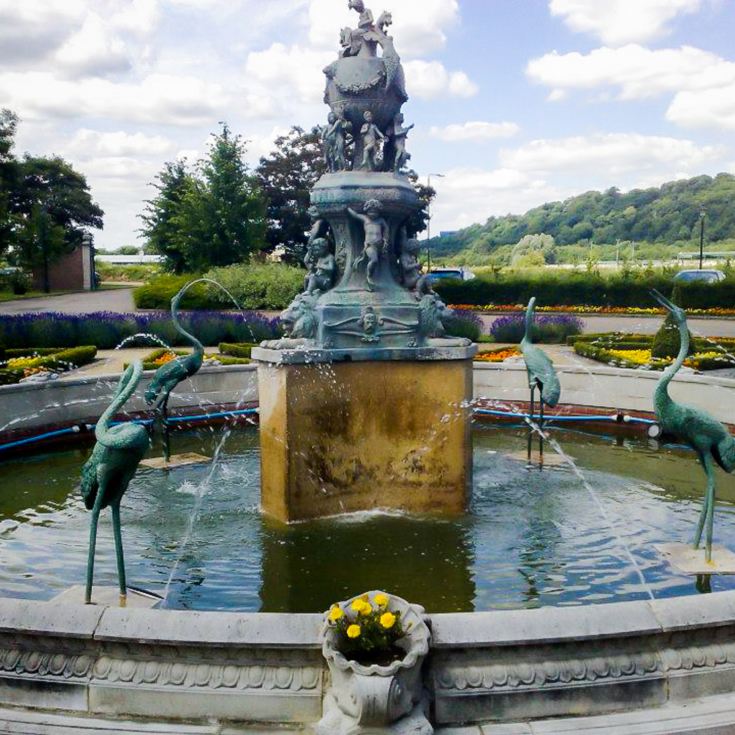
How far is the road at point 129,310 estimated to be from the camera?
3209 cm

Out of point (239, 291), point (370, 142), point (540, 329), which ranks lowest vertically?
point (540, 329)

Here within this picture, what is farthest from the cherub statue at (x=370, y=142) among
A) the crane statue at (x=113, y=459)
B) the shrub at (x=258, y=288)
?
the shrub at (x=258, y=288)

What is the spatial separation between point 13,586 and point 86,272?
53.4 m

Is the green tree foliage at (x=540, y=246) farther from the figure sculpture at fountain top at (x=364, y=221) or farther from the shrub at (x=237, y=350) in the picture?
the figure sculpture at fountain top at (x=364, y=221)

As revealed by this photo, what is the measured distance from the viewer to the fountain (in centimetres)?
850

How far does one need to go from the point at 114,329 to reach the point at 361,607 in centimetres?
2170

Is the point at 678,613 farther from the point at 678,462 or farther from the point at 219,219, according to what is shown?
the point at 219,219

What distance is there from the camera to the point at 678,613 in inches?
172

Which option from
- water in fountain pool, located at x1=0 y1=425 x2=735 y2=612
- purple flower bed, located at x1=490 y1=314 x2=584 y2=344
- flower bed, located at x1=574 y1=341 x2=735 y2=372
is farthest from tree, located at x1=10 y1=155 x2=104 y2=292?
water in fountain pool, located at x1=0 y1=425 x2=735 y2=612

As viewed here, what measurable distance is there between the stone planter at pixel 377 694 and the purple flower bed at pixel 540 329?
23.3 m

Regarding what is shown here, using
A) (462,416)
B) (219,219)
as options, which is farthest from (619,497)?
(219,219)

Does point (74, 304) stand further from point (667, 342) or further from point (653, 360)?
point (653, 360)

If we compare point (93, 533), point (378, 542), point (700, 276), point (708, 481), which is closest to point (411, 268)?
point (378, 542)

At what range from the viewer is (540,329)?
94.2 ft
